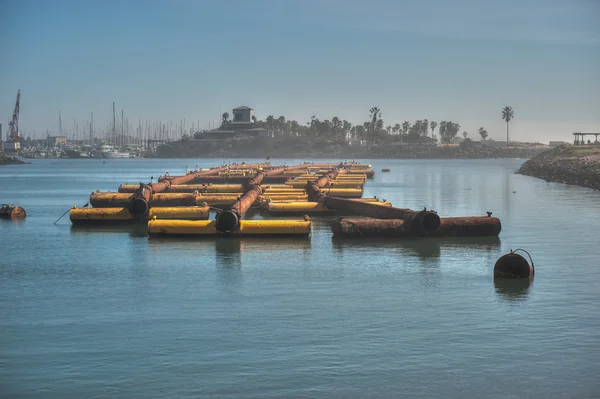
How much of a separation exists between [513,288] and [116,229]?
80.1 feet

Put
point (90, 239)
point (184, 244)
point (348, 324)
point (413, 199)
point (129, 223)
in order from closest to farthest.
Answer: point (348, 324) → point (184, 244) → point (90, 239) → point (129, 223) → point (413, 199)

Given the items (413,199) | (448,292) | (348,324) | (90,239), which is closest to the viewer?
(348,324)

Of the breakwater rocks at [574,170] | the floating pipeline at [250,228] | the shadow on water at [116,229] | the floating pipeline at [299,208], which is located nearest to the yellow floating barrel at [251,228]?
the floating pipeline at [250,228]

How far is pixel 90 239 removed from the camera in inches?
1532

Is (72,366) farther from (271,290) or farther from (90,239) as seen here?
(90,239)

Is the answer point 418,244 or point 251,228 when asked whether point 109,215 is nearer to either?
point 251,228

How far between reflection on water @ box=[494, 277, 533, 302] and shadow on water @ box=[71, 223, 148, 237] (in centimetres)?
2042

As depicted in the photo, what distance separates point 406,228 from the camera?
3609cm

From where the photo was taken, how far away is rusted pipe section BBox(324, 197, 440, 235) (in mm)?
35969

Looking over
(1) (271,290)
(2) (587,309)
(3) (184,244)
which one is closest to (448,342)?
(2) (587,309)

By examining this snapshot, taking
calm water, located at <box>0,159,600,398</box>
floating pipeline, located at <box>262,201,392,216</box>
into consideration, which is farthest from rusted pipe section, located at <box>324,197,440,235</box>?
calm water, located at <box>0,159,600,398</box>

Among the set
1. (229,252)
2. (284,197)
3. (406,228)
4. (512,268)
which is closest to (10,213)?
(284,197)

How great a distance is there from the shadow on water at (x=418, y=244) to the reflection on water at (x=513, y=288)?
6068 mm

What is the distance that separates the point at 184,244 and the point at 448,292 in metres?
14.6
